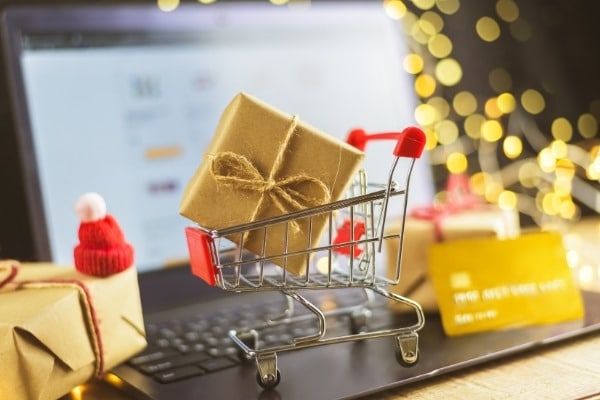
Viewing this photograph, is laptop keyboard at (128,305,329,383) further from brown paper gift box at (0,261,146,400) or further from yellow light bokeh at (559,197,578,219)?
yellow light bokeh at (559,197,578,219)

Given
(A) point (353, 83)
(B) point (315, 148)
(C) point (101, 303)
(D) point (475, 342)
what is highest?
(A) point (353, 83)

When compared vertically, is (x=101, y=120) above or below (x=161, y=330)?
above

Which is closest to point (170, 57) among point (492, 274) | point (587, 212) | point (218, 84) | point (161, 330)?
point (218, 84)

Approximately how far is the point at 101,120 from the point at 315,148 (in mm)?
420

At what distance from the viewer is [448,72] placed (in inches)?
54.8

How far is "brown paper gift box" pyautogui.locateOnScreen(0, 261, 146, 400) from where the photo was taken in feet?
1.90

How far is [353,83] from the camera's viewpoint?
3.76 feet

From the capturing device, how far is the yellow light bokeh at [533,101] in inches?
56.6

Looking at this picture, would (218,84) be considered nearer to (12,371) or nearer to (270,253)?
(270,253)

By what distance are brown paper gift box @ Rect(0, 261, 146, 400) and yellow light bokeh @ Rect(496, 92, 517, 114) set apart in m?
0.93

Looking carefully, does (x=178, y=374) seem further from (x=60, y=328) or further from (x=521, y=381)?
(x=521, y=381)

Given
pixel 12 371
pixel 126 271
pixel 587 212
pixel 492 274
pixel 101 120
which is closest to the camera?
pixel 12 371

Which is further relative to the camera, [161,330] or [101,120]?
[101,120]

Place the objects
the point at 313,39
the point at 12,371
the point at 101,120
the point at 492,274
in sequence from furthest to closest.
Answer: the point at 313,39
the point at 101,120
the point at 492,274
the point at 12,371
